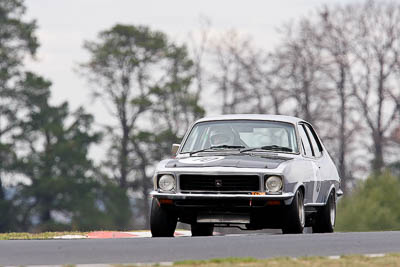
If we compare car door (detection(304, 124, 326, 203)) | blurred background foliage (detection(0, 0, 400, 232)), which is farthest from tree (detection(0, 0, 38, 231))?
car door (detection(304, 124, 326, 203))

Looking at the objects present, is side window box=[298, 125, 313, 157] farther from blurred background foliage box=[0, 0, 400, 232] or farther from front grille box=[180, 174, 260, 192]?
blurred background foliage box=[0, 0, 400, 232]

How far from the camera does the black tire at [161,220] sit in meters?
15.2

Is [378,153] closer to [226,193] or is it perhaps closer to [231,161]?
[231,161]

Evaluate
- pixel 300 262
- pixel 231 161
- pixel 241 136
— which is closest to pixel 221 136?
pixel 241 136

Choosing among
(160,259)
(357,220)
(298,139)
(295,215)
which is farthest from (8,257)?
(357,220)

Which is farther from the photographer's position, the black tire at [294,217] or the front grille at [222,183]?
the black tire at [294,217]

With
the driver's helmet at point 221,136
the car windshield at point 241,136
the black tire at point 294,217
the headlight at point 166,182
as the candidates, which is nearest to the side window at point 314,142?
the car windshield at point 241,136

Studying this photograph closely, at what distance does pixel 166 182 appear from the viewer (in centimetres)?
1499

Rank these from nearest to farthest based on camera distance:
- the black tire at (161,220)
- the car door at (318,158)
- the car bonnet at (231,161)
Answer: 1. the car bonnet at (231,161)
2. the black tire at (161,220)
3. the car door at (318,158)

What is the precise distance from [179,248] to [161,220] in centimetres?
290

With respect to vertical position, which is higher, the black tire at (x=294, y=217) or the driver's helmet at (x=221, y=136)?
the driver's helmet at (x=221, y=136)

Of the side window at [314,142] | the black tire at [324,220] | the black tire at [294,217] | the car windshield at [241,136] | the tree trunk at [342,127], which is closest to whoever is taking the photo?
the black tire at [294,217]

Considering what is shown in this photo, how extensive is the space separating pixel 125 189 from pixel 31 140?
610cm

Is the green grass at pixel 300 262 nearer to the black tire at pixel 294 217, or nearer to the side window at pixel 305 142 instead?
the black tire at pixel 294 217
